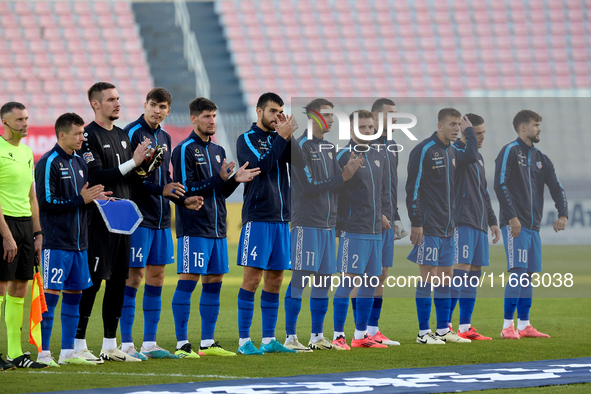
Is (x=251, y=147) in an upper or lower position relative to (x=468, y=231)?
upper

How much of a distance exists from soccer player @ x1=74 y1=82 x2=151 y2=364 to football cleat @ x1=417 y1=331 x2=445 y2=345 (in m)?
2.70

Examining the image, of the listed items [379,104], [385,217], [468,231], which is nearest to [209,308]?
[385,217]

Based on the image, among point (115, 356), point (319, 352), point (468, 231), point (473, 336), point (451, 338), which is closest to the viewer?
point (115, 356)

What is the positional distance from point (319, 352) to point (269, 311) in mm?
552

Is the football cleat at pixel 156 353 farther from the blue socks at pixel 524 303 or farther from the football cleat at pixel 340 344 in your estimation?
the blue socks at pixel 524 303

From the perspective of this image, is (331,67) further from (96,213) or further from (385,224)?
(96,213)

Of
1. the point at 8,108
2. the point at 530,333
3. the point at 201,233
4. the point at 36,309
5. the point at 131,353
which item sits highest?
the point at 8,108

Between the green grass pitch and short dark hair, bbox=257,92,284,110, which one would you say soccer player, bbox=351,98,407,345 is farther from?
short dark hair, bbox=257,92,284,110

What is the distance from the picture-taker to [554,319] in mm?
9195

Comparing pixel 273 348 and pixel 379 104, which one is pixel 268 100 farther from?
pixel 273 348

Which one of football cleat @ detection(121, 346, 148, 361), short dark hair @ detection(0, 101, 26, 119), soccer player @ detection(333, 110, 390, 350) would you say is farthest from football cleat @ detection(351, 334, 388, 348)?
short dark hair @ detection(0, 101, 26, 119)

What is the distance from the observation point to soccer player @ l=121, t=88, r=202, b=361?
6.17 meters

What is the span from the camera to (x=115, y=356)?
19.5 ft

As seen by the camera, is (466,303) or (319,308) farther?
(466,303)
